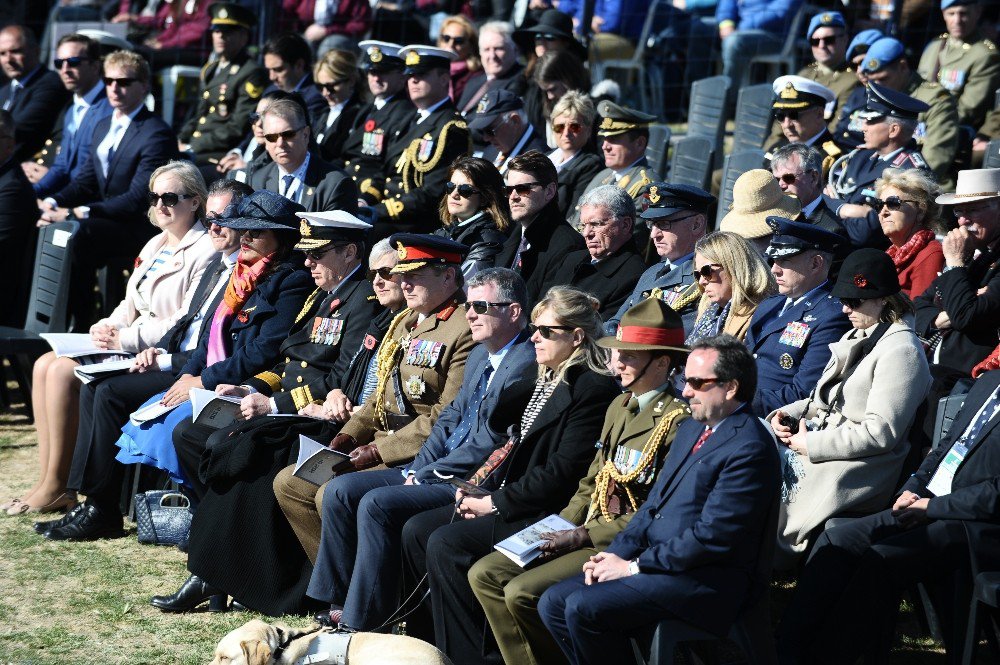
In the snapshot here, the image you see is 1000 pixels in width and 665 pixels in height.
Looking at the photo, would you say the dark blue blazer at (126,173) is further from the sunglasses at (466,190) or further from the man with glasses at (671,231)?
the man with glasses at (671,231)

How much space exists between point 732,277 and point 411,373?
4.90 ft

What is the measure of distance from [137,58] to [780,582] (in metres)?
6.28

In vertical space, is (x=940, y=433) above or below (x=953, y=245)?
below

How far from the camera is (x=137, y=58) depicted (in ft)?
33.1

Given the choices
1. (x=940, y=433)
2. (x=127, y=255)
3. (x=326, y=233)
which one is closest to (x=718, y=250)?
(x=940, y=433)

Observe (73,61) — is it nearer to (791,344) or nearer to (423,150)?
(423,150)

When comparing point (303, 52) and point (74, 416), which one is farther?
point (303, 52)

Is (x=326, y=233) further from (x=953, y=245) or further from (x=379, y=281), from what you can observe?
(x=953, y=245)

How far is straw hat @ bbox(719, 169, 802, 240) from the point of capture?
662cm

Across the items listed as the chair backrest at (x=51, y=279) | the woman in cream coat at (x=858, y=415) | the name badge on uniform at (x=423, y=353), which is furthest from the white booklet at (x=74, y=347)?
the woman in cream coat at (x=858, y=415)

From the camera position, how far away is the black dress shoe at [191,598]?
629cm

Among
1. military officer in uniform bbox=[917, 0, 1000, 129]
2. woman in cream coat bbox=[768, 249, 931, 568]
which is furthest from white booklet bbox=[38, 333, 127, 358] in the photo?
military officer in uniform bbox=[917, 0, 1000, 129]

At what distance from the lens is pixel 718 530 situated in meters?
4.43

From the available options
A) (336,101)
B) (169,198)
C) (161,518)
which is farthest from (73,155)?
(161,518)
